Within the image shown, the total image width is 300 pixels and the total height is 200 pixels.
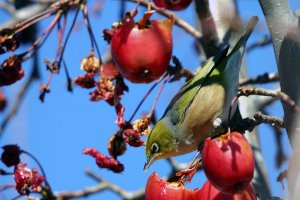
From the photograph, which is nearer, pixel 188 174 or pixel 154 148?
pixel 188 174

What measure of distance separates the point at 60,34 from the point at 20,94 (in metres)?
1.57

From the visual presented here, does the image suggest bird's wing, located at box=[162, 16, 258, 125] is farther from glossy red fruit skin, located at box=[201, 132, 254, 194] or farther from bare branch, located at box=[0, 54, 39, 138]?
glossy red fruit skin, located at box=[201, 132, 254, 194]

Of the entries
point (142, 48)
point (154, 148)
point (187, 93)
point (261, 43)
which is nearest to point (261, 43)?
point (261, 43)

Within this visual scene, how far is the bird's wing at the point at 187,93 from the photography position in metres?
3.89

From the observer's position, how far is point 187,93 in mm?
3975

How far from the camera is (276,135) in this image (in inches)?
199

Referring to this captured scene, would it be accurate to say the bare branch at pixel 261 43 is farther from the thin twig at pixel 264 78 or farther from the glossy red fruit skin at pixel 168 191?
the glossy red fruit skin at pixel 168 191

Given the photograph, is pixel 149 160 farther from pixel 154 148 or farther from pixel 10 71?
pixel 10 71

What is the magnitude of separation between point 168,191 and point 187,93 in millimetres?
1212

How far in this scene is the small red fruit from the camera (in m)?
3.16

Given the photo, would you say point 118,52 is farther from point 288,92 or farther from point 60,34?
point 288,92

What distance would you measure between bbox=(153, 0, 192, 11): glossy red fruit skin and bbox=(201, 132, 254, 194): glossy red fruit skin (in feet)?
3.51

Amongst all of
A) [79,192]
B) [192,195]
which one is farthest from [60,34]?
[79,192]

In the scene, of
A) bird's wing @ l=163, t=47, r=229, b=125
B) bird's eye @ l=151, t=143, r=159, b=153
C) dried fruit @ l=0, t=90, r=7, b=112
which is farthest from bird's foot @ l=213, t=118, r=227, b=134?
dried fruit @ l=0, t=90, r=7, b=112
